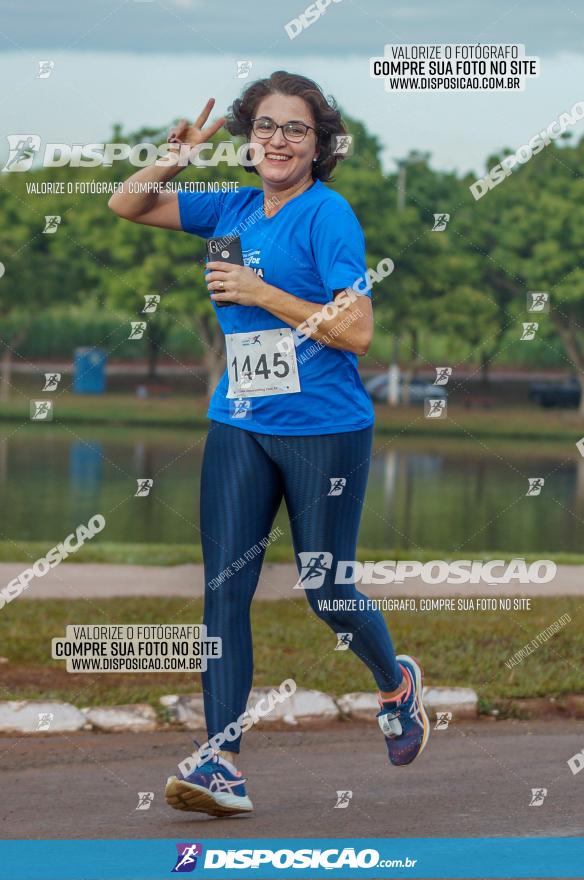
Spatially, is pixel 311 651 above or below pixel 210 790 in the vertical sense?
below

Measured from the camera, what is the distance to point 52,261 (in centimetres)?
4641

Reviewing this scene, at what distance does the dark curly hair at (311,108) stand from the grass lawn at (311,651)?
2801 mm

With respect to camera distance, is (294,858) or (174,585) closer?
(294,858)

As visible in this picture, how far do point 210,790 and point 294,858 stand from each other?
1.67 ft

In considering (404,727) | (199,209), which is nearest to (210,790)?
(404,727)

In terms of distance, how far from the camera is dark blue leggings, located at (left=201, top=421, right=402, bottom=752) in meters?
4.85

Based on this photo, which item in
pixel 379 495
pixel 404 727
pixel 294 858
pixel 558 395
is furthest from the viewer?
pixel 558 395

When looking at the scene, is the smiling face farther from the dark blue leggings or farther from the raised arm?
the dark blue leggings

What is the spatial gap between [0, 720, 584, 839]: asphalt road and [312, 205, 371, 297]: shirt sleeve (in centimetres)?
161

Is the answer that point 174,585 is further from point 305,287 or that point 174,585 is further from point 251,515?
point 305,287

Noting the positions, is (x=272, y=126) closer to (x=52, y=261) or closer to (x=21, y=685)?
(x=21, y=685)

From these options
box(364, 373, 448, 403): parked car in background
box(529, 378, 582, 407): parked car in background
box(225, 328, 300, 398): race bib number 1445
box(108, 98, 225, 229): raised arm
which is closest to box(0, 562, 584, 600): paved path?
box(108, 98, 225, 229): raised arm

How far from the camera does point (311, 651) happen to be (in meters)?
7.87

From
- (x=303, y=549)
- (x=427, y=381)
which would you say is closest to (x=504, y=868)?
(x=303, y=549)
